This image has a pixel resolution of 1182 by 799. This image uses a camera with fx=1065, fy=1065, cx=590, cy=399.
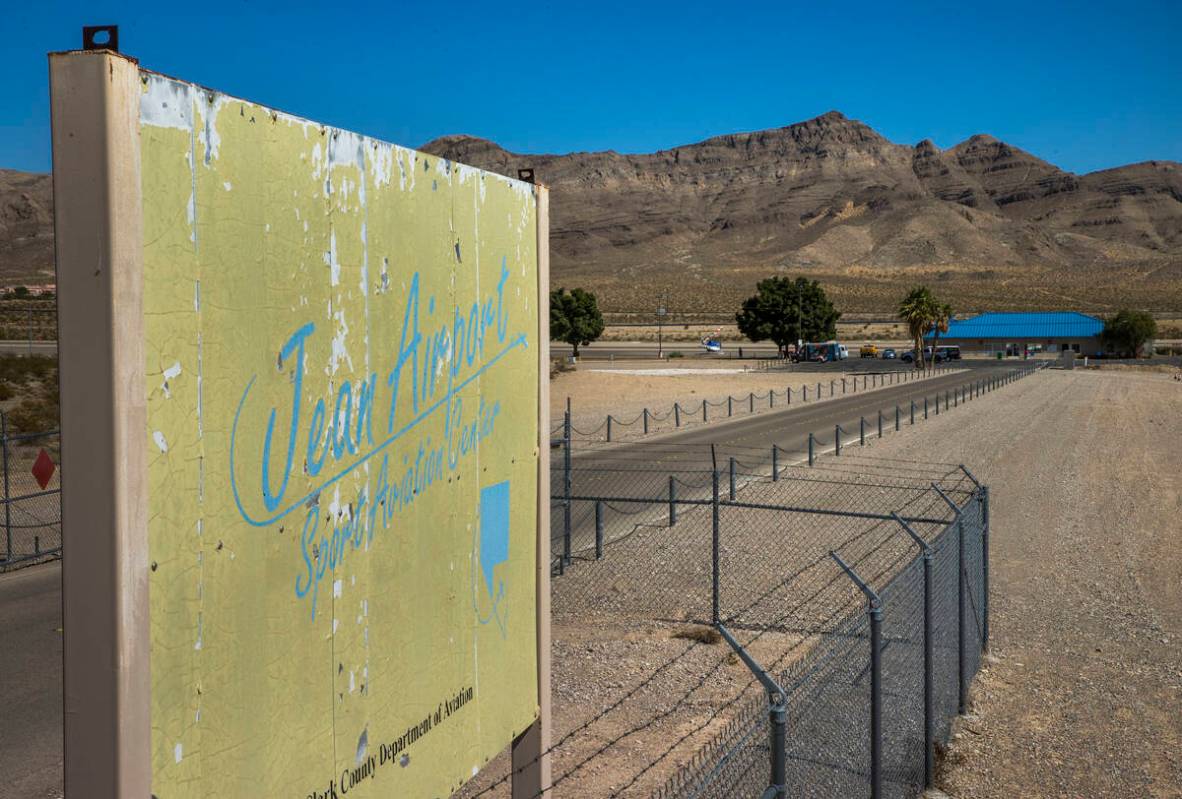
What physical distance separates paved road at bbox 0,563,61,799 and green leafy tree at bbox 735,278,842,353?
74.8 metres

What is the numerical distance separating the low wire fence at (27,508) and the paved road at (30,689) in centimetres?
119

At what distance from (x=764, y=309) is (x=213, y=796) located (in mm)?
84044

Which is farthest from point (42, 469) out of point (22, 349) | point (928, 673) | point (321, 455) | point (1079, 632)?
point (22, 349)

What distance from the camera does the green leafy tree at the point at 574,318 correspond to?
266 feet

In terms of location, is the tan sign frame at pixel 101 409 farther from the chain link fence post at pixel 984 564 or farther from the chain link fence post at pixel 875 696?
the chain link fence post at pixel 984 564

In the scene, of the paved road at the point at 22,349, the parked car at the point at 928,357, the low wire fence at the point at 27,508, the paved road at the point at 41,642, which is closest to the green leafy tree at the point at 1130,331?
the parked car at the point at 928,357

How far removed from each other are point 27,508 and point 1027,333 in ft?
340

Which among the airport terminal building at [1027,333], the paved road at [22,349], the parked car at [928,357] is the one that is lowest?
the parked car at [928,357]

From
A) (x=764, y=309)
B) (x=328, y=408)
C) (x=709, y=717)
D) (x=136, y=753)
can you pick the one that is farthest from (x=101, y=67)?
(x=764, y=309)

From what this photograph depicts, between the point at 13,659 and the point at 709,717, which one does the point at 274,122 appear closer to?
the point at 709,717

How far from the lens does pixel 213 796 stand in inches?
102

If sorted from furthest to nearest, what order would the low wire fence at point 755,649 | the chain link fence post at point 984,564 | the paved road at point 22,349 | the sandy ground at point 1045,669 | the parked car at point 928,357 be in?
the parked car at point 928,357, the paved road at point 22,349, the chain link fence post at point 984,564, the sandy ground at point 1045,669, the low wire fence at point 755,649

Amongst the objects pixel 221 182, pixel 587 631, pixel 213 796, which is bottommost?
pixel 587 631

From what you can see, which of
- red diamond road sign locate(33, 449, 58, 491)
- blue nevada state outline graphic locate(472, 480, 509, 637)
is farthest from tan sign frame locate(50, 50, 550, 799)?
red diamond road sign locate(33, 449, 58, 491)
